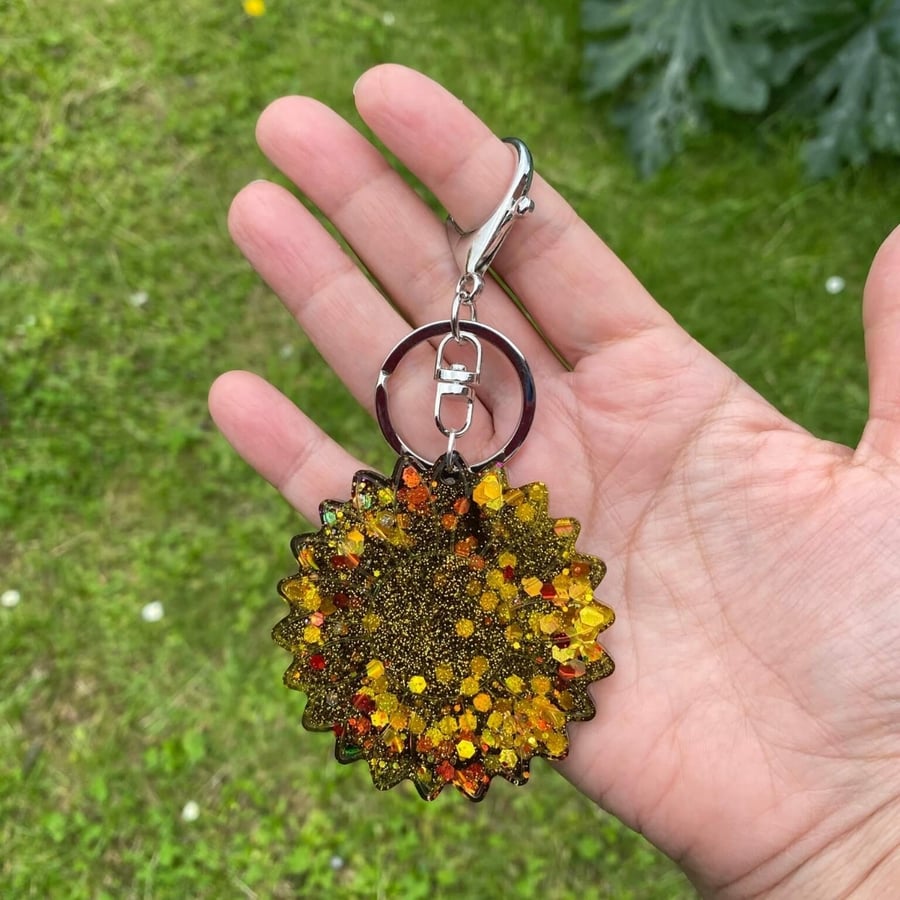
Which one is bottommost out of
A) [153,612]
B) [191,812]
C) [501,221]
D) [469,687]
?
[191,812]

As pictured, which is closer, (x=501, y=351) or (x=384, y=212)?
(x=501, y=351)

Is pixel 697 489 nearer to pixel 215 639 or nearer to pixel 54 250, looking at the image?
pixel 215 639

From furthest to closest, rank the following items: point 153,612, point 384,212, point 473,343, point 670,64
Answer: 1. point 670,64
2. point 153,612
3. point 384,212
4. point 473,343

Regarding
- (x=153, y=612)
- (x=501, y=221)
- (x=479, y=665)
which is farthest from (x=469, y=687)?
(x=153, y=612)

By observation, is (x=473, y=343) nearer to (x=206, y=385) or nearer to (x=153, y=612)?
(x=206, y=385)

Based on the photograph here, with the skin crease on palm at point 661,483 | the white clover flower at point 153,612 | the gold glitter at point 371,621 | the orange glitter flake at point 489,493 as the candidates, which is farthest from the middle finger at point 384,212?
the white clover flower at point 153,612

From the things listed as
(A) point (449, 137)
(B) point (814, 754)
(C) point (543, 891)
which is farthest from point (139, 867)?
(A) point (449, 137)

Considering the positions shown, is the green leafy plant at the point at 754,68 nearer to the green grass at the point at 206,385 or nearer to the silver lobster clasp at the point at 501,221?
the green grass at the point at 206,385

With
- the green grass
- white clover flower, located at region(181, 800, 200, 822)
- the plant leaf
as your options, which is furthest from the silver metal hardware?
white clover flower, located at region(181, 800, 200, 822)
